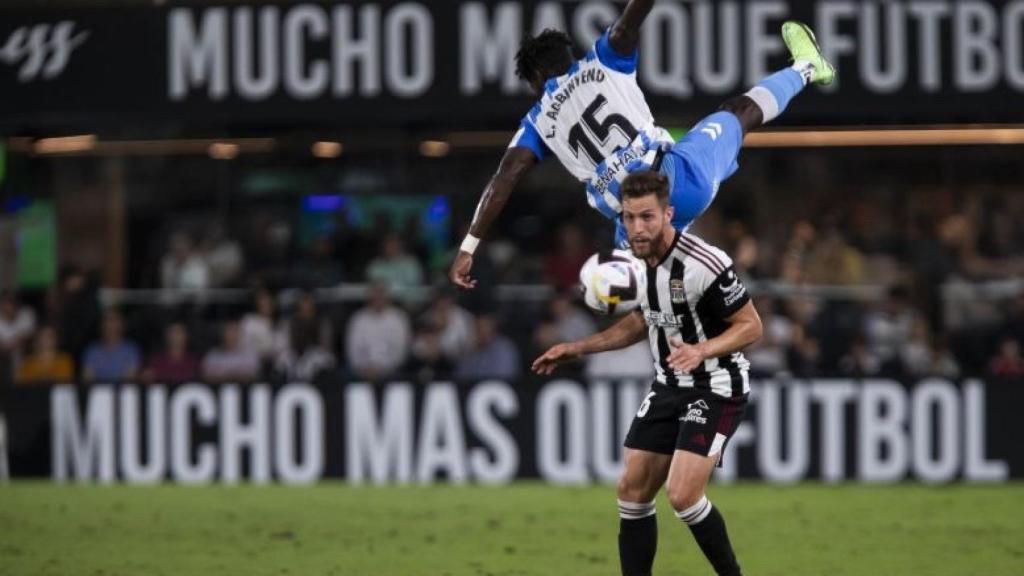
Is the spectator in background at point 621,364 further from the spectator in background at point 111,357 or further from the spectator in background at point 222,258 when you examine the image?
the spectator in background at point 111,357

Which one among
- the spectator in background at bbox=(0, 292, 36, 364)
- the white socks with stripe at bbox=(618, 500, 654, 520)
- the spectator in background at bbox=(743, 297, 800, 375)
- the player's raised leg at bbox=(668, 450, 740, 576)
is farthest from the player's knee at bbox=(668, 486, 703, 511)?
the spectator in background at bbox=(0, 292, 36, 364)

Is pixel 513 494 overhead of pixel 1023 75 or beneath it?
beneath

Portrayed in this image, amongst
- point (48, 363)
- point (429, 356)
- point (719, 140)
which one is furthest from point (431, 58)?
point (719, 140)

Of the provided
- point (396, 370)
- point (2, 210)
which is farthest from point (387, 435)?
point (2, 210)

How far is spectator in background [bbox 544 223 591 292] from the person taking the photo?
16719 millimetres

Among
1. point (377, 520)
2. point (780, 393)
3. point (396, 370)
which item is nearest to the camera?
point (377, 520)

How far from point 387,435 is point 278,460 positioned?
989mm

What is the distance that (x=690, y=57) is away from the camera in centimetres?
1391

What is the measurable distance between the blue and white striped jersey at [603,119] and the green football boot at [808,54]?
1.06 m

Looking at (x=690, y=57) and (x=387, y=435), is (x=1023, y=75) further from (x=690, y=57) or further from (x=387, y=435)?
(x=387, y=435)

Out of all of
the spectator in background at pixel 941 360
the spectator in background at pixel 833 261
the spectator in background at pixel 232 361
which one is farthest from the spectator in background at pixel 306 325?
the spectator in background at pixel 941 360

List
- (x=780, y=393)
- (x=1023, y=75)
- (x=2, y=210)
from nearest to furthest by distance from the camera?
1. (x=1023, y=75)
2. (x=780, y=393)
3. (x=2, y=210)

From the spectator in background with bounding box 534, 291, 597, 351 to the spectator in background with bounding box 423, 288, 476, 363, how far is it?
69cm

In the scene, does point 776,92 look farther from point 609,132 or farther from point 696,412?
point 696,412
